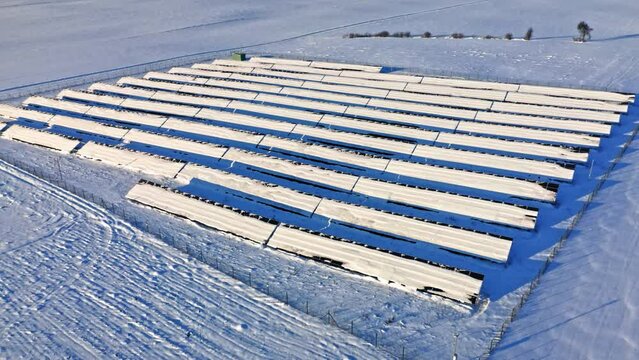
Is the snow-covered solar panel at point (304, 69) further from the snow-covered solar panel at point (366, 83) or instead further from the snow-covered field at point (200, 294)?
the snow-covered field at point (200, 294)

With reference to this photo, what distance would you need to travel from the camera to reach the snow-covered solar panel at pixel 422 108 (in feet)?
132

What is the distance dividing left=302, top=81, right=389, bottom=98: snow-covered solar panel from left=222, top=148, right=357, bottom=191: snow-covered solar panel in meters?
15.4

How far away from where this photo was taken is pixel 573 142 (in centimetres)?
3481

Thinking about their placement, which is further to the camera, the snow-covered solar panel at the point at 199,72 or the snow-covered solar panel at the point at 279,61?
the snow-covered solar panel at the point at 279,61

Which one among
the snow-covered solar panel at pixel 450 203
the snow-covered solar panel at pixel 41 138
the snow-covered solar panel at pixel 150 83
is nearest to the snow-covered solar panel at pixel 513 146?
the snow-covered solar panel at pixel 450 203

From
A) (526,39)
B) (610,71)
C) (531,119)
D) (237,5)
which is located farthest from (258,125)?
(237,5)

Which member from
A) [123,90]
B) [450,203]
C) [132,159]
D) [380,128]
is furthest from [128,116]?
[450,203]

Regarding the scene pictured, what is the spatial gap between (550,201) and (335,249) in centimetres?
1290

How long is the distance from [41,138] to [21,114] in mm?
7399

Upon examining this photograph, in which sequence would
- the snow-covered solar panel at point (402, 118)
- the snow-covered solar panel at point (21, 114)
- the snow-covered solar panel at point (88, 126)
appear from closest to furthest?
the snow-covered solar panel at point (402, 118) < the snow-covered solar panel at point (88, 126) < the snow-covered solar panel at point (21, 114)

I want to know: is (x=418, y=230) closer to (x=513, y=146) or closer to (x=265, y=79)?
(x=513, y=146)

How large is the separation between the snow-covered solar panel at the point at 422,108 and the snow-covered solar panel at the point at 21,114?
91.6 feet

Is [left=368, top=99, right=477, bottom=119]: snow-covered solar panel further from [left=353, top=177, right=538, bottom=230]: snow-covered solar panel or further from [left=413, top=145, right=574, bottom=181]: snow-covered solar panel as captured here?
[left=353, top=177, right=538, bottom=230]: snow-covered solar panel

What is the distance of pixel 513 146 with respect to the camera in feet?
113
